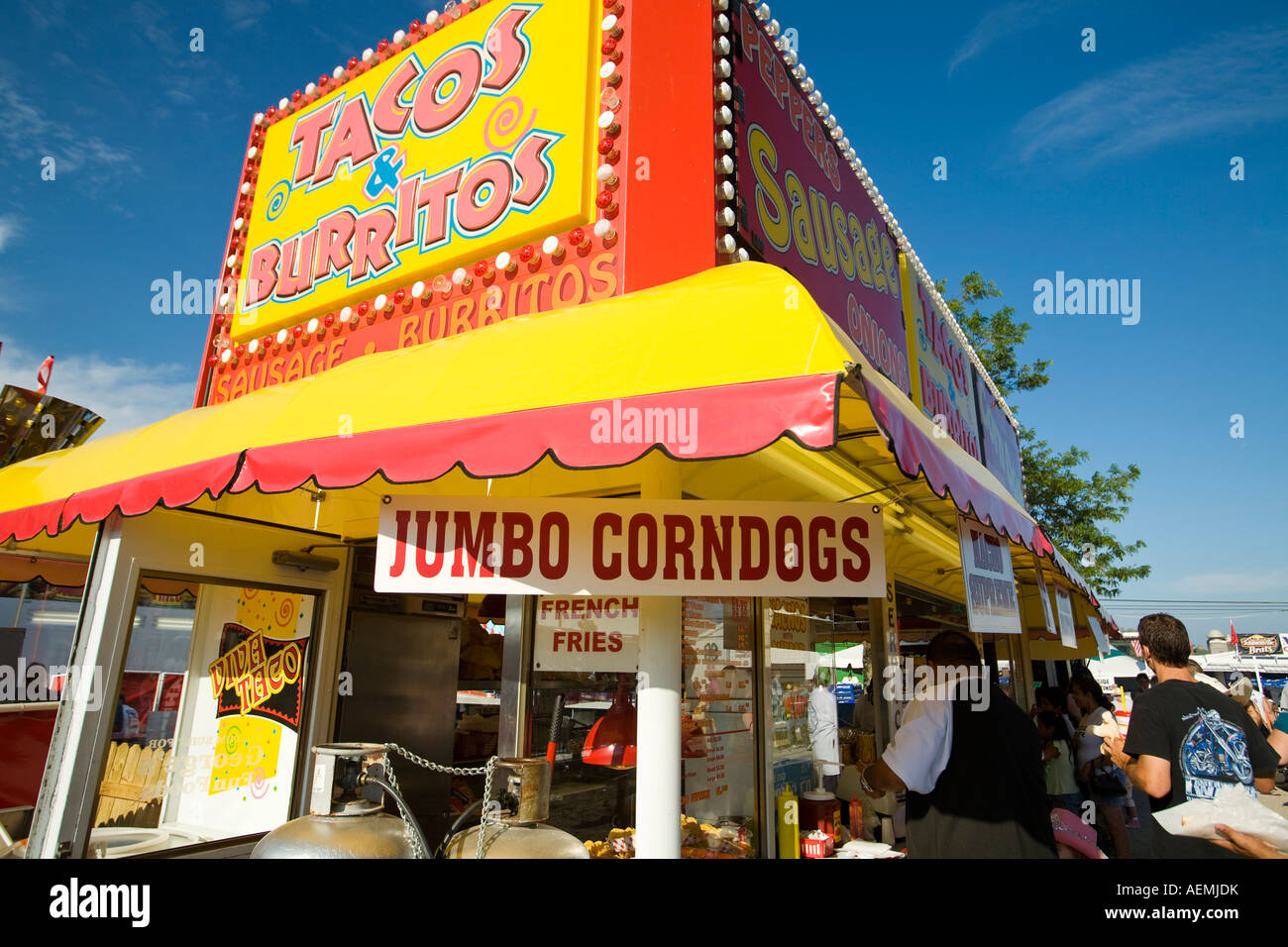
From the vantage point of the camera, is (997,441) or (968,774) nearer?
(968,774)

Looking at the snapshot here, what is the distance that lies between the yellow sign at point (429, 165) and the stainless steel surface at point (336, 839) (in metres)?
3.13

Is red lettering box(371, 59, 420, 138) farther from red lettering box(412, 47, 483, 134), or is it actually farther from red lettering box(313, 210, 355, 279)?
red lettering box(313, 210, 355, 279)

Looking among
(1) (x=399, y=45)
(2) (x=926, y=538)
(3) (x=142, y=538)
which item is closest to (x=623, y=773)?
(3) (x=142, y=538)

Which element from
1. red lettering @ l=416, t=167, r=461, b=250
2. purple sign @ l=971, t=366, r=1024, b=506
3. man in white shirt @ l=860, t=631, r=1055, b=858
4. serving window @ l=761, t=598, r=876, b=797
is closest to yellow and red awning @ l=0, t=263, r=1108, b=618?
man in white shirt @ l=860, t=631, r=1055, b=858

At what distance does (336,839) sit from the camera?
245cm

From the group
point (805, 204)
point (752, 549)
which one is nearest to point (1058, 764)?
point (805, 204)

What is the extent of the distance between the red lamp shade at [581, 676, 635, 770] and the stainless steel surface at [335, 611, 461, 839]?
7.49ft

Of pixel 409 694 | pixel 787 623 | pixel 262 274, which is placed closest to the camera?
pixel 787 623

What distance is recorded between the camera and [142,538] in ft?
13.8

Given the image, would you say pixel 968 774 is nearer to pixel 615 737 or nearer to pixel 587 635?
pixel 615 737

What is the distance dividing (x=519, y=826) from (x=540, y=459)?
4.61ft

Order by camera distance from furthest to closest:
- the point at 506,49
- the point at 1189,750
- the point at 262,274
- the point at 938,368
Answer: the point at 938,368 < the point at 262,274 < the point at 506,49 < the point at 1189,750
